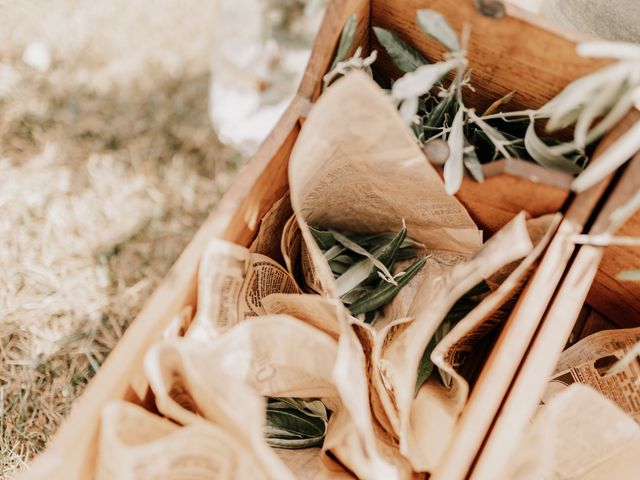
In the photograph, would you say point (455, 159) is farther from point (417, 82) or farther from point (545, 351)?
point (545, 351)

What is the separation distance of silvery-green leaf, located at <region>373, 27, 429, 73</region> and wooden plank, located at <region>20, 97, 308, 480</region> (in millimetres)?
111

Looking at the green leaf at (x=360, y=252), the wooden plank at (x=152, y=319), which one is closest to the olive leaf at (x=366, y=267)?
the green leaf at (x=360, y=252)

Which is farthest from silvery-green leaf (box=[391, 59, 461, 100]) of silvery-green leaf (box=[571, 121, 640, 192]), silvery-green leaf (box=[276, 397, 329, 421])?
silvery-green leaf (box=[276, 397, 329, 421])

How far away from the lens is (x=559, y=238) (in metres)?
0.48

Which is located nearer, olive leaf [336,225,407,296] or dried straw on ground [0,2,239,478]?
olive leaf [336,225,407,296]

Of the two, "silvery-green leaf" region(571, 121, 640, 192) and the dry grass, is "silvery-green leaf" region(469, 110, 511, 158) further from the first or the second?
the dry grass

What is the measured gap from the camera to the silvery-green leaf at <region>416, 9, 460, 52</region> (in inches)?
20.1

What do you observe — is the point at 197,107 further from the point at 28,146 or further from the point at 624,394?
the point at 624,394

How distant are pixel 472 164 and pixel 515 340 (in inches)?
6.3

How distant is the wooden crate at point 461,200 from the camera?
426mm

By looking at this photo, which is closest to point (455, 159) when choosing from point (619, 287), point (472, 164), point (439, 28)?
point (472, 164)

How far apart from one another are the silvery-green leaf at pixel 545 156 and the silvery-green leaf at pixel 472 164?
54 millimetres

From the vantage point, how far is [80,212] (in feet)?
3.46

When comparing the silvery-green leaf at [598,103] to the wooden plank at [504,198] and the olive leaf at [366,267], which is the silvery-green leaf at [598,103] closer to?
the wooden plank at [504,198]
